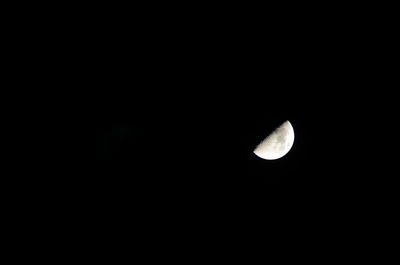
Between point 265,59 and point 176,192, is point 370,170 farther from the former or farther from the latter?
point 176,192

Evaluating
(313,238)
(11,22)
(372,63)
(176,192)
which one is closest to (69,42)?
(11,22)

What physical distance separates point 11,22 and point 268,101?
2390 mm

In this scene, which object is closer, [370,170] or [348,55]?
[348,55]

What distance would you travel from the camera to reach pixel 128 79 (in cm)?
234

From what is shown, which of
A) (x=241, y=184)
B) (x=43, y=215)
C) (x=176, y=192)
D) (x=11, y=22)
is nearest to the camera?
(x=11, y=22)

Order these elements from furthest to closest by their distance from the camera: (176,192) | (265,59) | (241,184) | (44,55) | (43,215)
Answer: (241,184)
(176,192)
(265,59)
(43,215)
(44,55)

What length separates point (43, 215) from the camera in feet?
7.43

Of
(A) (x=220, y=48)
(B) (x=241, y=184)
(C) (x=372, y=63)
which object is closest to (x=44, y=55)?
(A) (x=220, y=48)

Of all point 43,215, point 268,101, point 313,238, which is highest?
point 268,101

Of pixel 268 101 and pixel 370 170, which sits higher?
pixel 268 101

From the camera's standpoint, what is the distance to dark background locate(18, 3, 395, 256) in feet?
7.33

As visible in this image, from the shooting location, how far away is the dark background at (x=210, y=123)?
2234mm

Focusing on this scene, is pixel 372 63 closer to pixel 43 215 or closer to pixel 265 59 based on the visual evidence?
pixel 265 59

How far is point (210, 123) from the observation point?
275 centimetres
